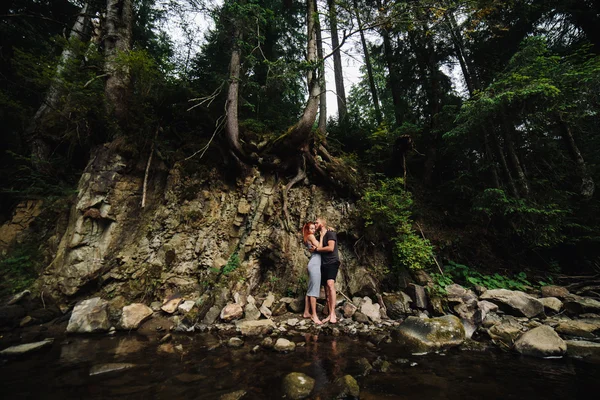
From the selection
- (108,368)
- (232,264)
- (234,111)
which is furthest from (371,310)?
(234,111)

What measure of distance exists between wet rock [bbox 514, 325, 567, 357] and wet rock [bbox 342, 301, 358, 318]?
2.68 metres

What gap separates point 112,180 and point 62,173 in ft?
8.54

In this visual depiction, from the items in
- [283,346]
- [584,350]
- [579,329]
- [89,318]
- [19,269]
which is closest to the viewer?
[584,350]

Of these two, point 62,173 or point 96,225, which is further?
point 62,173

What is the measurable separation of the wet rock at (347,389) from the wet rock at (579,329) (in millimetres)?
4432

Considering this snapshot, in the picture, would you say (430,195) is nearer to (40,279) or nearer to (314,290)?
(314,290)

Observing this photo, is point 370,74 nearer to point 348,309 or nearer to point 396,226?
point 396,226

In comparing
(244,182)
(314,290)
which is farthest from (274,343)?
(244,182)

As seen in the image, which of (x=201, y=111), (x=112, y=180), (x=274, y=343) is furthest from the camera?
(x=201, y=111)

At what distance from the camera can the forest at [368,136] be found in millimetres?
5992

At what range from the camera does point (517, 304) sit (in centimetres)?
469

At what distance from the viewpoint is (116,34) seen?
7078 millimetres

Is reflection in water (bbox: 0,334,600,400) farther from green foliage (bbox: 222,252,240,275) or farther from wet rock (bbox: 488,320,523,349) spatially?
green foliage (bbox: 222,252,240,275)

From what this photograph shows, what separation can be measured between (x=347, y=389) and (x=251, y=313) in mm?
2942
